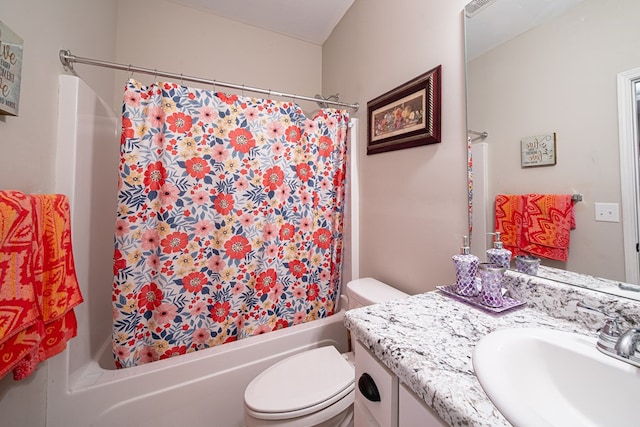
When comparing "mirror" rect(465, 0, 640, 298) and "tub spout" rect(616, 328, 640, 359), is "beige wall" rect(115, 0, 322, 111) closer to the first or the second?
"mirror" rect(465, 0, 640, 298)

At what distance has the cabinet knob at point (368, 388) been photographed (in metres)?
0.52

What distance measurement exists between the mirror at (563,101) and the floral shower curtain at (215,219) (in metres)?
0.91

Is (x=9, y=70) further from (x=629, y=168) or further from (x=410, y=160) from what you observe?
(x=629, y=168)

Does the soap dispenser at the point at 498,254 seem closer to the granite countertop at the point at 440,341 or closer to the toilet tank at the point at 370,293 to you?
the granite countertop at the point at 440,341

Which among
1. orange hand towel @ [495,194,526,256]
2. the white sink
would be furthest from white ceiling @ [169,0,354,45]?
the white sink

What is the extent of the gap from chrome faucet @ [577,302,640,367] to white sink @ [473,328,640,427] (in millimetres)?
12

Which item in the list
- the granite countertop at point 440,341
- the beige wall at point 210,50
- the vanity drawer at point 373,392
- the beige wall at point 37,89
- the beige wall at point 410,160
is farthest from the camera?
the beige wall at point 210,50

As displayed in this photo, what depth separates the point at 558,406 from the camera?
0.45m

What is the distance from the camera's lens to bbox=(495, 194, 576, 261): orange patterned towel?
646 mm

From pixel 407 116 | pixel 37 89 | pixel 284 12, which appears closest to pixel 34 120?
pixel 37 89

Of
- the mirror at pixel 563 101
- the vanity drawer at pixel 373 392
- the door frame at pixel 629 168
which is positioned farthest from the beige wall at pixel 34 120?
the door frame at pixel 629 168

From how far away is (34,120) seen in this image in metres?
0.82

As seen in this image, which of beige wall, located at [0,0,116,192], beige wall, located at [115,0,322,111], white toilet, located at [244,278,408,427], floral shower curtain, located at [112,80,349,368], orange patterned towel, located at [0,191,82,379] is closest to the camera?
orange patterned towel, located at [0,191,82,379]

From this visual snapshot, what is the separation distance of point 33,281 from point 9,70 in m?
0.63
